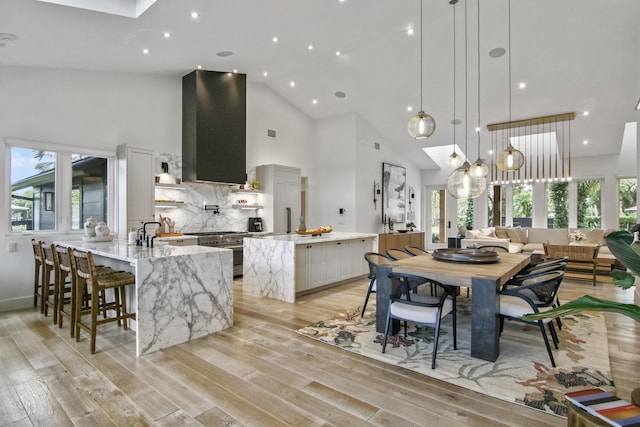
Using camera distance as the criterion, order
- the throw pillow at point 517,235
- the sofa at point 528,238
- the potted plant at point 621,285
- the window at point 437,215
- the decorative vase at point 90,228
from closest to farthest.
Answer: the potted plant at point 621,285, the decorative vase at point 90,228, the sofa at point 528,238, the throw pillow at point 517,235, the window at point 437,215

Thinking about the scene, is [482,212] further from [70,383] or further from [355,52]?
[70,383]

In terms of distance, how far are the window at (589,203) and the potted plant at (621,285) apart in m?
10.3

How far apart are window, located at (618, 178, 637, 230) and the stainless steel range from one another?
967 centimetres

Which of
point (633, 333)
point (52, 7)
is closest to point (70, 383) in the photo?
point (52, 7)

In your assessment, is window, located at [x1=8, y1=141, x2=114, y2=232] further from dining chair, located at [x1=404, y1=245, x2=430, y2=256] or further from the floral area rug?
dining chair, located at [x1=404, y1=245, x2=430, y2=256]

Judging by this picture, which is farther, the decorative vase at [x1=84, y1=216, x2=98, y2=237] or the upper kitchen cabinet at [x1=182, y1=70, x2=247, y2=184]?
the upper kitchen cabinet at [x1=182, y1=70, x2=247, y2=184]

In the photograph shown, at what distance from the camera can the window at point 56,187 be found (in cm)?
488

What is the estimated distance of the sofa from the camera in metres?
8.35

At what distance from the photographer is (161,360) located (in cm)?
310

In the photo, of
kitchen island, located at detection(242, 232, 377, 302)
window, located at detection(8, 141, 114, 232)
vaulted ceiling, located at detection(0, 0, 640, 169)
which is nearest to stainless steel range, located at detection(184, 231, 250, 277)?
kitchen island, located at detection(242, 232, 377, 302)

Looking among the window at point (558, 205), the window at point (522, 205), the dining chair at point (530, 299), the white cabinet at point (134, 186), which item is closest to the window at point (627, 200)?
the window at point (558, 205)

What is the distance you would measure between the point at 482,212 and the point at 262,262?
845cm

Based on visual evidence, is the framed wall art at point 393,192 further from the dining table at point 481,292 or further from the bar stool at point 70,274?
the bar stool at point 70,274

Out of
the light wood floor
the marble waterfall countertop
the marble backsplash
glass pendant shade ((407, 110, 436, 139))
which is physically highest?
glass pendant shade ((407, 110, 436, 139))
